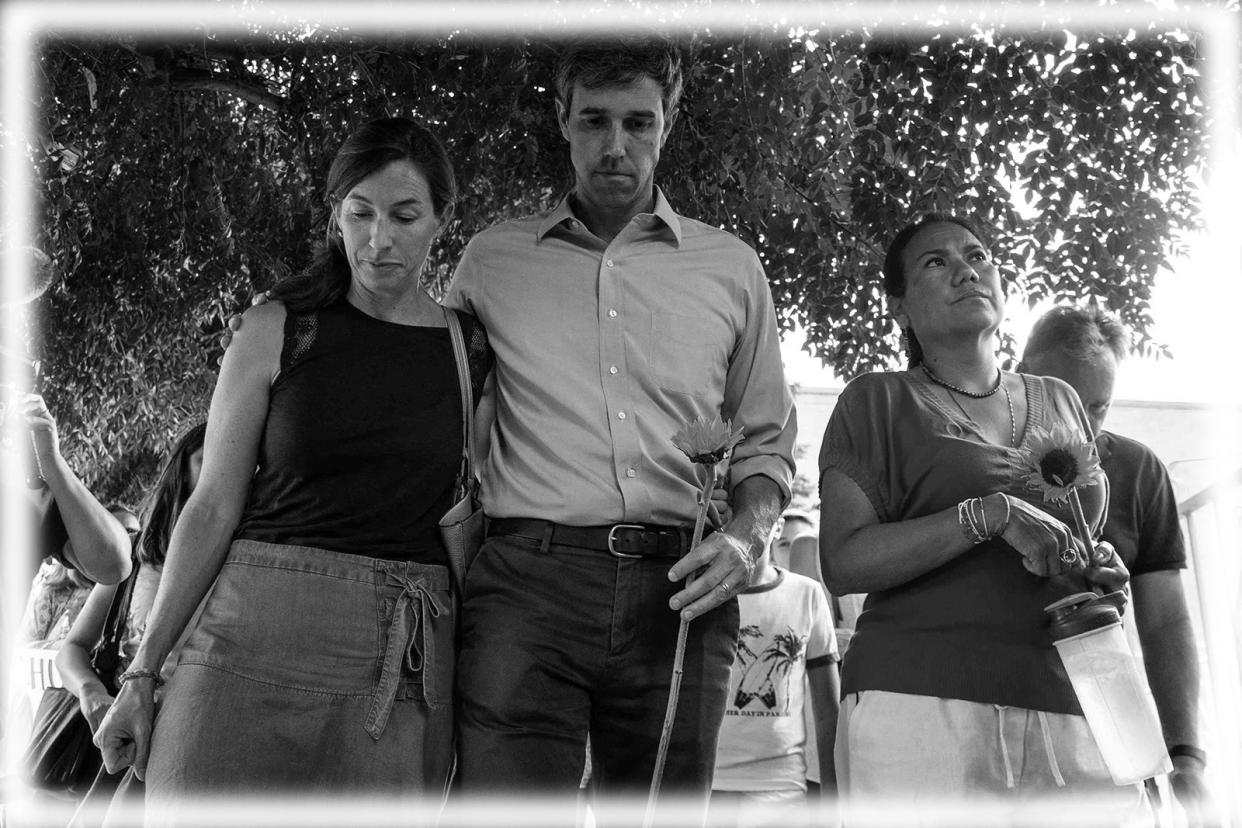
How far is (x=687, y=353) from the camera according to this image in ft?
8.81

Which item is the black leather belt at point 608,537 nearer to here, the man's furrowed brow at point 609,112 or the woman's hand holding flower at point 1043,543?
the woman's hand holding flower at point 1043,543

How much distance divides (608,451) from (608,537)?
186mm

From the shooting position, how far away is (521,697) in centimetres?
231

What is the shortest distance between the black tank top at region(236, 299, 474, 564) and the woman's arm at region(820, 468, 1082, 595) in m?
0.82

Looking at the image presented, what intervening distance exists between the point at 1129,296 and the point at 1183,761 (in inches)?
102

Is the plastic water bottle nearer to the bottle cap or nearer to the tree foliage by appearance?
the bottle cap

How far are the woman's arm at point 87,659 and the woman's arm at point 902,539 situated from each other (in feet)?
6.20

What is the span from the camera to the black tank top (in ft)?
7.64

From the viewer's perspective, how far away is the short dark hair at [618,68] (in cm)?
276

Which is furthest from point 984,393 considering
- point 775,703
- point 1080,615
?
point 775,703

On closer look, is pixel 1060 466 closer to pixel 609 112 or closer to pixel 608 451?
pixel 608 451

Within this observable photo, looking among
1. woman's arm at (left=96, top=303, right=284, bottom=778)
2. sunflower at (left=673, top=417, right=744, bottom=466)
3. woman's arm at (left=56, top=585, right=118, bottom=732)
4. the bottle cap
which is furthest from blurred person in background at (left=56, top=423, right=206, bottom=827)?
the bottle cap

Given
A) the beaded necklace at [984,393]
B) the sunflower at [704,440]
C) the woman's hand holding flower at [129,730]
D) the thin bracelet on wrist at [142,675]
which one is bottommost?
the woman's hand holding flower at [129,730]

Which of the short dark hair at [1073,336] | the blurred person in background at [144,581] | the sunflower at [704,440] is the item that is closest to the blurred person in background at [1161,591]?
the short dark hair at [1073,336]
